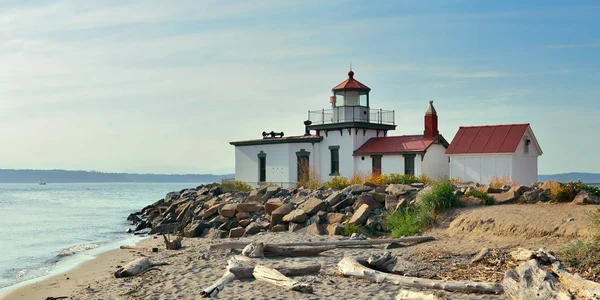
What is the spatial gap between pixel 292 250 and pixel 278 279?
315 cm

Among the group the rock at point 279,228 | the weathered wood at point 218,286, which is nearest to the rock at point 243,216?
the rock at point 279,228

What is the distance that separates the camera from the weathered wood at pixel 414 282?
9.09m

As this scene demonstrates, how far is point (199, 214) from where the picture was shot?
2456 cm

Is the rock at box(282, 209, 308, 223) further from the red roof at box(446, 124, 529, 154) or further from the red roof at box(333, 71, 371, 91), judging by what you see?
the red roof at box(333, 71, 371, 91)

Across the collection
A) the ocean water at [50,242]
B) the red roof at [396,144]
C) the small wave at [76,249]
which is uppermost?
the red roof at [396,144]

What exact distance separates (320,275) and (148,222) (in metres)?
20.5

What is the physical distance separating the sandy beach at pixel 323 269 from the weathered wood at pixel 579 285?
38.9 inches

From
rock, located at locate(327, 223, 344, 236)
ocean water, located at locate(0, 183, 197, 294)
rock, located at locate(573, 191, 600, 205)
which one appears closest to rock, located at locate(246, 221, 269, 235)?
rock, located at locate(327, 223, 344, 236)

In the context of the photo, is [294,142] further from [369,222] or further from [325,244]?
[325,244]

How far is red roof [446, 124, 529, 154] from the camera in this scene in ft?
94.2

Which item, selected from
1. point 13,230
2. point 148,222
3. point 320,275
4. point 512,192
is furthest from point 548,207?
point 13,230

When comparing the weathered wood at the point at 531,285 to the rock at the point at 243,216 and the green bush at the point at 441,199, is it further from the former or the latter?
the rock at the point at 243,216

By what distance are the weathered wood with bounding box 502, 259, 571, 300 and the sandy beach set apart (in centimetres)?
39

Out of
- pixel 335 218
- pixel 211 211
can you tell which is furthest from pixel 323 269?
pixel 211 211
